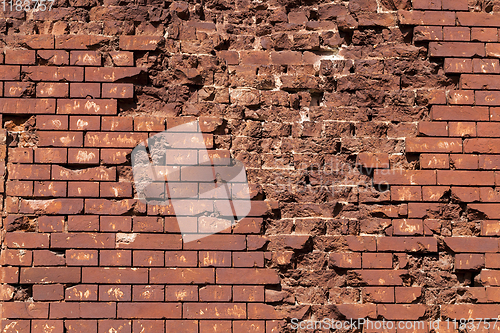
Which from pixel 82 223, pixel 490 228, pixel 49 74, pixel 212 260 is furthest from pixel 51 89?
pixel 490 228

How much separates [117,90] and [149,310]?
1.32m

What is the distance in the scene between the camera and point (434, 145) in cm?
225

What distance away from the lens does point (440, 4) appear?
2.32 metres

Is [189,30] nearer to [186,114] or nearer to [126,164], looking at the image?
[186,114]

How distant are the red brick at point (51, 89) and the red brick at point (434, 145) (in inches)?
83.6

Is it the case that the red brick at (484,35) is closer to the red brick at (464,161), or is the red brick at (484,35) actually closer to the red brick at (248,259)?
the red brick at (464,161)

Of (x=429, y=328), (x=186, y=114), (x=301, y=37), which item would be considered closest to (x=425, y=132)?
(x=301, y=37)

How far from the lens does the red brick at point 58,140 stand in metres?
2.19

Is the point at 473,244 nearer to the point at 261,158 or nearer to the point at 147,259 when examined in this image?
the point at 261,158

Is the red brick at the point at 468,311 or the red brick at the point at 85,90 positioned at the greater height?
the red brick at the point at 85,90

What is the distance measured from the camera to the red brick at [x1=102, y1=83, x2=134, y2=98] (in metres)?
2.24

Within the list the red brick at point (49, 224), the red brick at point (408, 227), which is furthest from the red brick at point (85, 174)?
the red brick at point (408, 227)

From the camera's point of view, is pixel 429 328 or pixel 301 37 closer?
pixel 429 328

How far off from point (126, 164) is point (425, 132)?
6.04 ft
